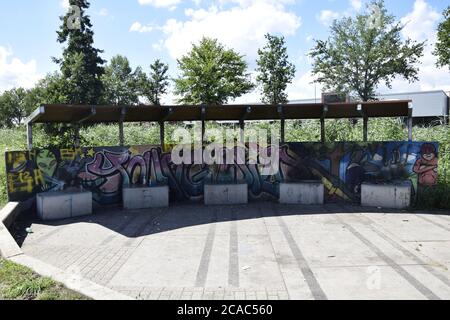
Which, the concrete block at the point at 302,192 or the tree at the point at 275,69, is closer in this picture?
the concrete block at the point at 302,192

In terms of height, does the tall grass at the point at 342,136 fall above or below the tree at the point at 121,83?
below

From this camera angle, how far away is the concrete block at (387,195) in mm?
10703

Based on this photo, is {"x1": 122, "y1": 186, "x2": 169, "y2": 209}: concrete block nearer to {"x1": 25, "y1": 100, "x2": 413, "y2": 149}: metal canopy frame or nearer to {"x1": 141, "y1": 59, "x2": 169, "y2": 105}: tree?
{"x1": 25, "y1": 100, "x2": 413, "y2": 149}: metal canopy frame

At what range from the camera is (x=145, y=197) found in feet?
36.5

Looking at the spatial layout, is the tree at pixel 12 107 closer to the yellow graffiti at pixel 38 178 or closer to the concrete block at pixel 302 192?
the yellow graffiti at pixel 38 178

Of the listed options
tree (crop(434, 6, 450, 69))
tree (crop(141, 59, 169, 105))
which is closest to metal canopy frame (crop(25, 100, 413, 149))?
tree (crop(434, 6, 450, 69))

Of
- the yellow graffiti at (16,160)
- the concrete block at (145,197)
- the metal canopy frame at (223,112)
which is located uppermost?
the metal canopy frame at (223,112)

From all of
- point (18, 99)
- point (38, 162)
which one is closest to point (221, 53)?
point (38, 162)

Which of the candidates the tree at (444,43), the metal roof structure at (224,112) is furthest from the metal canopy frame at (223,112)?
the tree at (444,43)

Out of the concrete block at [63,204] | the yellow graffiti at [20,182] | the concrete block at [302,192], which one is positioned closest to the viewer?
the concrete block at [63,204]

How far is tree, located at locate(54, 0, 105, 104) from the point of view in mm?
34594

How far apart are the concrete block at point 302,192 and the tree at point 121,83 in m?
58.5

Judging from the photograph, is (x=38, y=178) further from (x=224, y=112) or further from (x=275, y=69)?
(x=275, y=69)

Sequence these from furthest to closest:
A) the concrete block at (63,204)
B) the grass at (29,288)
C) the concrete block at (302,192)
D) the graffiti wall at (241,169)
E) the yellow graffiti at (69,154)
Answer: the concrete block at (302,192) → the graffiti wall at (241,169) → the yellow graffiti at (69,154) → the concrete block at (63,204) → the grass at (29,288)
